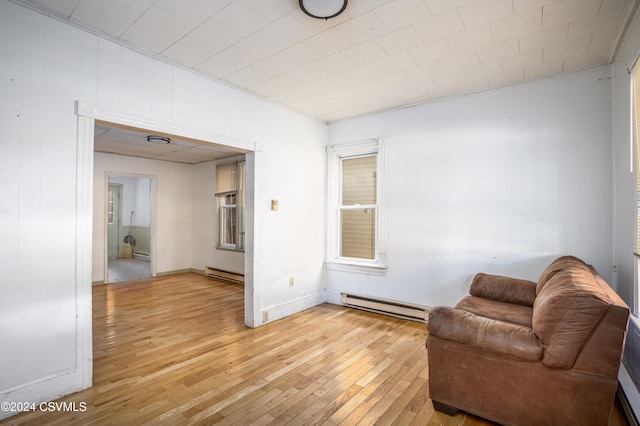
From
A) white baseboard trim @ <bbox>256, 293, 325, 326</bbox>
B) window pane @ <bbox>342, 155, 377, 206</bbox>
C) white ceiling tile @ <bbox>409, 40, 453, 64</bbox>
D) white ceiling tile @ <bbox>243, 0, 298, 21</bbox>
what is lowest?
white baseboard trim @ <bbox>256, 293, 325, 326</bbox>

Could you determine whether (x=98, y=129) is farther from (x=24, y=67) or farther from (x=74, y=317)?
(x=74, y=317)

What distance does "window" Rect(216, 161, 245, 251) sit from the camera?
633 cm

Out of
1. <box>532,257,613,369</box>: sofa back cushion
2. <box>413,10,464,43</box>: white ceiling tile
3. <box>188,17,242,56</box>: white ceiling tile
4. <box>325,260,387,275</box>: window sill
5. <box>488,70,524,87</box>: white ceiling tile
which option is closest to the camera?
<box>532,257,613,369</box>: sofa back cushion

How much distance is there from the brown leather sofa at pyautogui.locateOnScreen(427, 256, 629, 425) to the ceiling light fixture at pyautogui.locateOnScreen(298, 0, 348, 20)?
2.15 meters

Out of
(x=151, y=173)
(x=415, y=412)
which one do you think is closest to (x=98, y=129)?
(x=151, y=173)

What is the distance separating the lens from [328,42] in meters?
2.55

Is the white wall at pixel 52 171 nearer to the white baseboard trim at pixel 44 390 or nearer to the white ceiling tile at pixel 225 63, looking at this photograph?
the white baseboard trim at pixel 44 390

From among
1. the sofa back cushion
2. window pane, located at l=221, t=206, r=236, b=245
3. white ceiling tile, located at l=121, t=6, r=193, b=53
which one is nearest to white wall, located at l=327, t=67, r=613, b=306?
the sofa back cushion

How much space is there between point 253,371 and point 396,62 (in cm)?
304

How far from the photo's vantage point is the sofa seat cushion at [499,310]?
7.86 feet

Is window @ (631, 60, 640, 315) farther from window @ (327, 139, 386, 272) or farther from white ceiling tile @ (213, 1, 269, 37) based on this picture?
white ceiling tile @ (213, 1, 269, 37)

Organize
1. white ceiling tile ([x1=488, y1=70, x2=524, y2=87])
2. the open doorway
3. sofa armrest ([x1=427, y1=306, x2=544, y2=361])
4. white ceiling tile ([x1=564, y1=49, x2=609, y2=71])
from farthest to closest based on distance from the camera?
1. the open doorway
2. white ceiling tile ([x1=488, y1=70, x2=524, y2=87])
3. white ceiling tile ([x1=564, y1=49, x2=609, y2=71])
4. sofa armrest ([x1=427, y1=306, x2=544, y2=361])

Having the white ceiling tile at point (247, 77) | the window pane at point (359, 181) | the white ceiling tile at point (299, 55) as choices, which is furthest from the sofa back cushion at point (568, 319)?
the white ceiling tile at point (247, 77)

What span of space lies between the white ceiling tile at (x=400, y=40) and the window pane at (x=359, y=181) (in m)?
1.93
